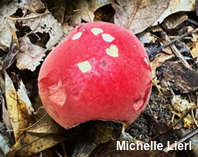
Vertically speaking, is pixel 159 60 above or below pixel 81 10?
below

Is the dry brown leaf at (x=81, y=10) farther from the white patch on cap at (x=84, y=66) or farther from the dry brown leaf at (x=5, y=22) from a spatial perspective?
the white patch on cap at (x=84, y=66)

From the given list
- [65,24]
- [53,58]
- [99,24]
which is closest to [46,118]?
[53,58]

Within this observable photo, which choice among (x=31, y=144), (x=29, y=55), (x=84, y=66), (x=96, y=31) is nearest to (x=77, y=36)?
(x=96, y=31)

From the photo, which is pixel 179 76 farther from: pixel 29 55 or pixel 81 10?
pixel 29 55

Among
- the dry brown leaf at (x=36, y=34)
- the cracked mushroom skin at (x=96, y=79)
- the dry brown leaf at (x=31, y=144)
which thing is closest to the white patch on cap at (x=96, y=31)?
the cracked mushroom skin at (x=96, y=79)

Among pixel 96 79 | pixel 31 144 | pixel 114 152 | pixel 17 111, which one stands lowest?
pixel 114 152

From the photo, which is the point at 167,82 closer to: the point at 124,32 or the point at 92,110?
the point at 124,32

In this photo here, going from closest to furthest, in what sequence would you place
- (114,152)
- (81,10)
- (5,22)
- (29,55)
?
(114,152) → (29,55) → (5,22) → (81,10)
